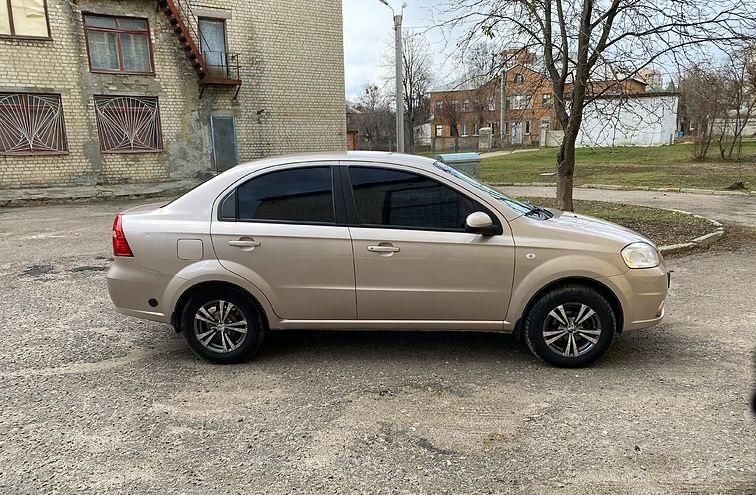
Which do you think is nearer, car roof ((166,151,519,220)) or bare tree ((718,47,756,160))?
car roof ((166,151,519,220))

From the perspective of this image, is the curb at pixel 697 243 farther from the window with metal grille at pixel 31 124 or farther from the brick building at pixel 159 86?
the window with metal grille at pixel 31 124

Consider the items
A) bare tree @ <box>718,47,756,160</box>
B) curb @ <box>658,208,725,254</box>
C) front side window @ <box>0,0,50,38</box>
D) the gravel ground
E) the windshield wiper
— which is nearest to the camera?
the gravel ground

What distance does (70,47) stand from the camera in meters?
16.8

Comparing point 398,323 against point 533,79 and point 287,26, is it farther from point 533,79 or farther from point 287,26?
point 287,26

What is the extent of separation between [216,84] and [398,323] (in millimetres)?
16972

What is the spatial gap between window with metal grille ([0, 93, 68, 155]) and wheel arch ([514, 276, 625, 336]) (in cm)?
1801

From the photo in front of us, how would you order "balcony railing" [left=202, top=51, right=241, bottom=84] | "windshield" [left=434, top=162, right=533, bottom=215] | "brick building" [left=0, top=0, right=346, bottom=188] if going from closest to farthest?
1. "windshield" [left=434, top=162, right=533, bottom=215]
2. "brick building" [left=0, top=0, right=346, bottom=188]
3. "balcony railing" [left=202, top=51, right=241, bottom=84]

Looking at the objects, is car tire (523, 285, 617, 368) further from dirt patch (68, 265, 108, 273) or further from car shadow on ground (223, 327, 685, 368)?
dirt patch (68, 265, 108, 273)

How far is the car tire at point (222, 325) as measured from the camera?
4.22 meters

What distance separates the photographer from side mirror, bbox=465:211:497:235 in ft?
12.9

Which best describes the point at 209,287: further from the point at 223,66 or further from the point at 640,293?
the point at 223,66

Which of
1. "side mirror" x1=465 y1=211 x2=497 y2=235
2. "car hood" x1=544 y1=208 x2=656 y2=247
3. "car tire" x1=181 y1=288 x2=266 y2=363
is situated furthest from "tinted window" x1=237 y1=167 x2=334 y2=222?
"car hood" x1=544 y1=208 x2=656 y2=247

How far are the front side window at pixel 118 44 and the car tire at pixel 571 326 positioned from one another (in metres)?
18.0

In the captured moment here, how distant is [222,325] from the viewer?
426cm
